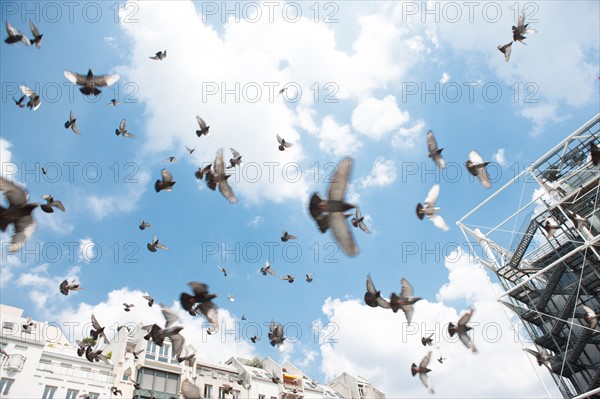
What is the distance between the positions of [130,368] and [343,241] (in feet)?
127

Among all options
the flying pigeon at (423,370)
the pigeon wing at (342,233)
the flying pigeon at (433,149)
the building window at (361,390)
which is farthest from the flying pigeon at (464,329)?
the building window at (361,390)

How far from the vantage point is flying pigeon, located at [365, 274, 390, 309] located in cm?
1207

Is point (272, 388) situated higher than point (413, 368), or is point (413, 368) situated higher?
point (272, 388)

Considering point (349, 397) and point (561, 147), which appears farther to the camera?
point (349, 397)

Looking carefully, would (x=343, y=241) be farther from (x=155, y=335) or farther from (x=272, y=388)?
(x=272, y=388)

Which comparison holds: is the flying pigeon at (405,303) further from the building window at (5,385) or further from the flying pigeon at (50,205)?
the building window at (5,385)

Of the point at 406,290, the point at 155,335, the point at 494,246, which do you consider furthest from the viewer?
the point at 494,246

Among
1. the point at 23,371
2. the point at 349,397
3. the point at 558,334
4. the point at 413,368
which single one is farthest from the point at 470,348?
the point at 349,397

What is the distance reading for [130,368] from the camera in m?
39.6

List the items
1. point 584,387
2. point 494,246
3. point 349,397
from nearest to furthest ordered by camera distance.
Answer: point 584,387 < point 494,246 < point 349,397

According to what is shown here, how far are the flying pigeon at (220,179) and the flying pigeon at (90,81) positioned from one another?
441cm

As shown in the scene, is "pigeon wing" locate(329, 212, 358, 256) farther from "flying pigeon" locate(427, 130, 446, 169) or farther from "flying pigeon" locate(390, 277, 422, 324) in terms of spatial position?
"flying pigeon" locate(427, 130, 446, 169)

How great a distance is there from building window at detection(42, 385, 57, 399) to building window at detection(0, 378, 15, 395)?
2.78 metres

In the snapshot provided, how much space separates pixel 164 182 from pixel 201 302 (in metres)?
5.00
